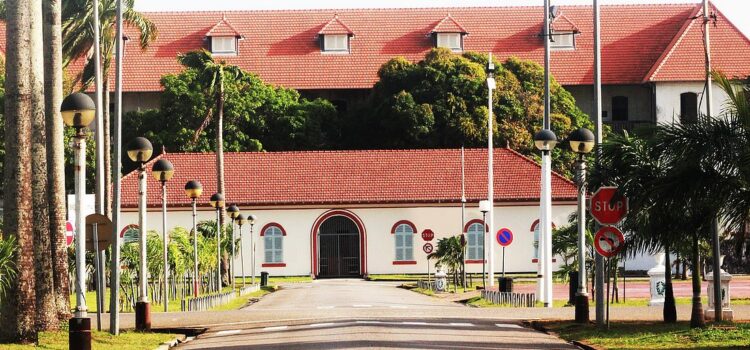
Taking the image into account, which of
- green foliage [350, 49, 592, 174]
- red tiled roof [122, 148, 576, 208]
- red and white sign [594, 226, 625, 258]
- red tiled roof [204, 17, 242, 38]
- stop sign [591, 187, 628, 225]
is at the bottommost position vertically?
red and white sign [594, 226, 625, 258]

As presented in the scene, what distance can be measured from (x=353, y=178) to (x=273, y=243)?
5337mm

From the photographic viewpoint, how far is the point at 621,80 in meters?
90.5

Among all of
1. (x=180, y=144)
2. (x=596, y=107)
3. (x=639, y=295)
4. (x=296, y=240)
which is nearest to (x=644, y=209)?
(x=596, y=107)

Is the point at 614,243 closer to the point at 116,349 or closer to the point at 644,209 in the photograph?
the point at 644,209

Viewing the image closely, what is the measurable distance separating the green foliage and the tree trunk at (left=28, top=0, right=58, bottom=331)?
5589 cm

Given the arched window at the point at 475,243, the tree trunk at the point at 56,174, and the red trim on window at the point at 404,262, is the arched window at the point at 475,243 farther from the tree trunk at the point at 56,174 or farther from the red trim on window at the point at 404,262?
the tree trunk at the point at 56,174

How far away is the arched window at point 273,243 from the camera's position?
69500mm

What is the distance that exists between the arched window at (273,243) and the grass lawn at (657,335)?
4383 cm

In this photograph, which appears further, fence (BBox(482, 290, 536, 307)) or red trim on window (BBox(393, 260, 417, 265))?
red trim on window (BBox(393, 260, 417, 265))

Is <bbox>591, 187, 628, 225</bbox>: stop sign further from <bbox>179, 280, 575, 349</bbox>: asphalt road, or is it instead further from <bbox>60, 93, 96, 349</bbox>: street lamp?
<bbox>60, 93, 96, 349</bbox>: street lamp

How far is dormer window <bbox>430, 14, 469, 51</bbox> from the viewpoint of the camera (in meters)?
Answer: 92.0

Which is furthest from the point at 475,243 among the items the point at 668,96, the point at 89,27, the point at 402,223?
the point at 89,27

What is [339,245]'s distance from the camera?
69938mm

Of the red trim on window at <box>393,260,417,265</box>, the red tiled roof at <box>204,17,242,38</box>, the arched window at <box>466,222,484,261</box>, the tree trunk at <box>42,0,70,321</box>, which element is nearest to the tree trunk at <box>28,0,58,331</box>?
the tree trunk at <box>42,0,70,321</box>
